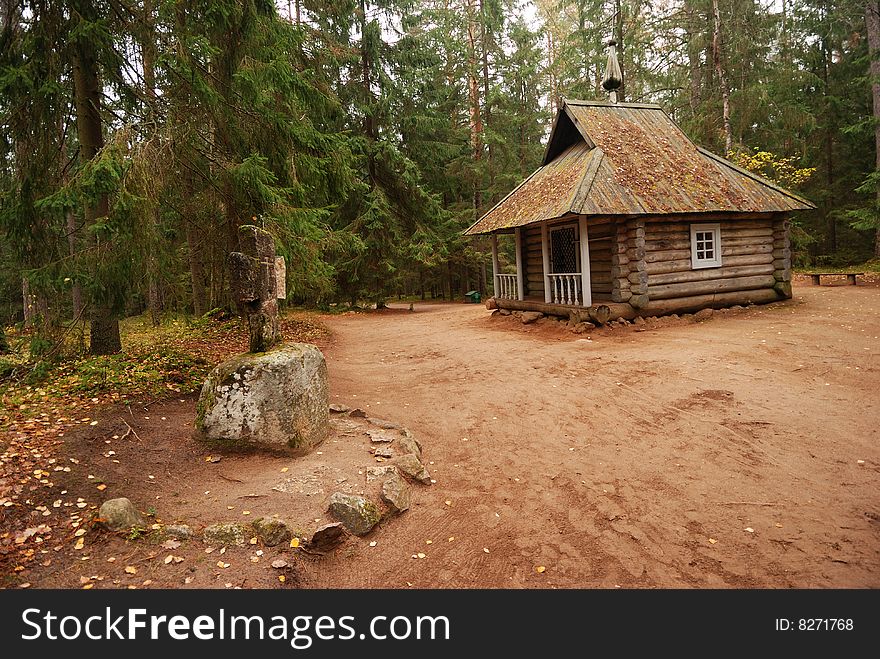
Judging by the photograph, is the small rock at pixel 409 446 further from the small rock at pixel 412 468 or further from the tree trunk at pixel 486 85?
the tree trunk at pixel 486 85

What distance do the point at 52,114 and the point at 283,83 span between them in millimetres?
3653

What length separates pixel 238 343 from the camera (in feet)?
39.7

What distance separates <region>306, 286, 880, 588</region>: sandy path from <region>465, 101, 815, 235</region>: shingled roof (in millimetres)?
4080

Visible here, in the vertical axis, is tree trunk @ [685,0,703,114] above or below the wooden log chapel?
above

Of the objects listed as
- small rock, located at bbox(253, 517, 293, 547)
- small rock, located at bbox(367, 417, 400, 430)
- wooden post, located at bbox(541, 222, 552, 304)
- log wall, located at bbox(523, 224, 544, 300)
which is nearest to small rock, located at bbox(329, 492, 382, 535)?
small rock, located at bbox(253, 517, 293, 547)

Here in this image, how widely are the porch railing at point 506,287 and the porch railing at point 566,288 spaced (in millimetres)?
2086

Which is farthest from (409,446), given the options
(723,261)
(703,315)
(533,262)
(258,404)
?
(533,262)

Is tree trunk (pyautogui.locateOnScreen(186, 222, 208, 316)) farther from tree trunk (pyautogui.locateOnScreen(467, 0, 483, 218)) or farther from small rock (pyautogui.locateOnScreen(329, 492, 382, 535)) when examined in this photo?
tree trunk (pyautogui.locateOnScreen(467, 0, 483, 218))

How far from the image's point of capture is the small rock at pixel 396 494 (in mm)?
4604

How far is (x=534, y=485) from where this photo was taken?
518 cm

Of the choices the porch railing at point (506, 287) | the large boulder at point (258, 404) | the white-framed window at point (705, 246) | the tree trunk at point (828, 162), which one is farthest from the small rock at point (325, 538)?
the tree trunk at point (828, 162)

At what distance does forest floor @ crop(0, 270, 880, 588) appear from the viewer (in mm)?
3672

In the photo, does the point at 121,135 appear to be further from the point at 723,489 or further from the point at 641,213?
the point at 641,213
